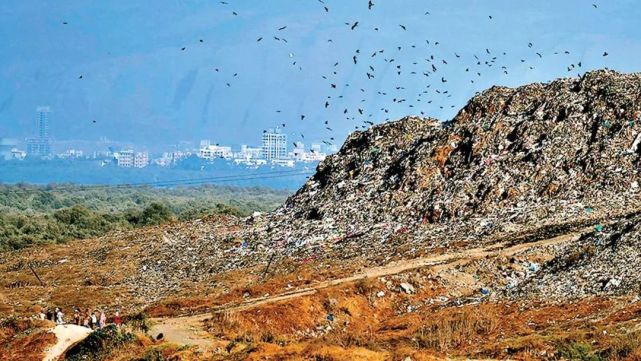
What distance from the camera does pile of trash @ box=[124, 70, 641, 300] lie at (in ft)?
93.0

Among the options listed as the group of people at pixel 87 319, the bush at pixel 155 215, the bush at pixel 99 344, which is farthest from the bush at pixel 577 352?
the bush at pixel 155 215

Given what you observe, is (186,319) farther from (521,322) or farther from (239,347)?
(521,322)

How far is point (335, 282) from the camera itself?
920 inches

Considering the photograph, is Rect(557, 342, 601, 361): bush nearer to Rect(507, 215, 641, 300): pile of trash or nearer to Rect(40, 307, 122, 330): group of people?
Rect(507, 215, 641, 300): pile of trash

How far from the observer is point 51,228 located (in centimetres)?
5694

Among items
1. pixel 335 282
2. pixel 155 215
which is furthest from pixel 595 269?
pixel 155 215

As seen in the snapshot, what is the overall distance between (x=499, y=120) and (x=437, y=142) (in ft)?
9.84

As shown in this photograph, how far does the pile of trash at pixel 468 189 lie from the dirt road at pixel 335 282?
1121 mm

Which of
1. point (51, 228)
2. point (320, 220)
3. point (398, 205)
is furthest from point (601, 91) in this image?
point (51, 228)

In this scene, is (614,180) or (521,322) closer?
(521,322)

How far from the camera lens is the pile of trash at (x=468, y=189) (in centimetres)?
2836

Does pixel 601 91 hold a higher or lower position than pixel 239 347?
higher

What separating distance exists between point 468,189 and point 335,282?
411 inches

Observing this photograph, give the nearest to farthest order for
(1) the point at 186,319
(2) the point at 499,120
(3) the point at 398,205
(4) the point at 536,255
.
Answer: (1) the point at 186,319
(4) the point at 536,255
(3) the point at 398,205
(2) the point at 499,120
